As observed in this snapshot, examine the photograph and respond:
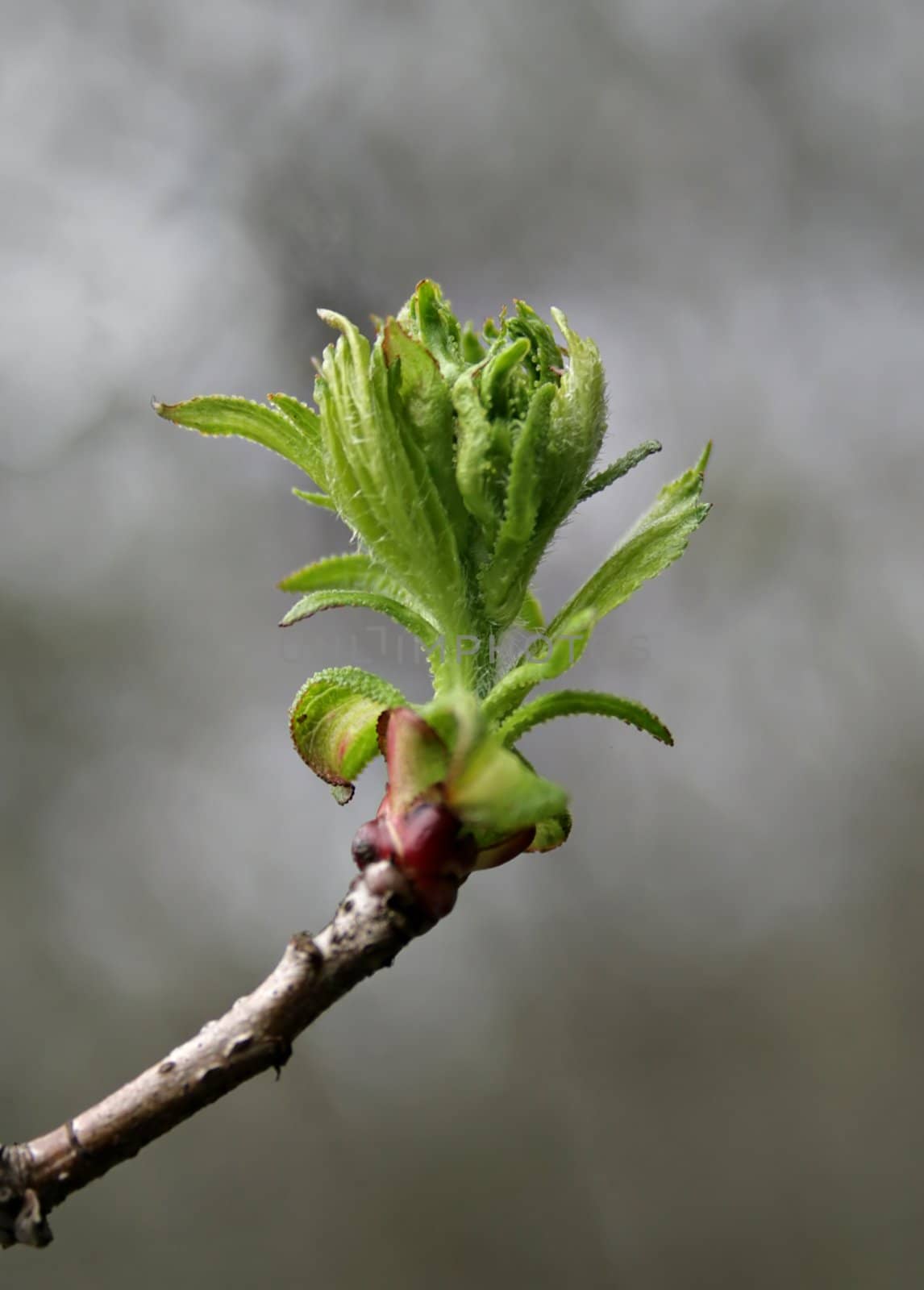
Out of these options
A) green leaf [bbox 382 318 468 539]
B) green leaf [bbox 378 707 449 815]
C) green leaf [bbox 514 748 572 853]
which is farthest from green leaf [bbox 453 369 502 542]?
green leaf [bbox 514 748 572 853]

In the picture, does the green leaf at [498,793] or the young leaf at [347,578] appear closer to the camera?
the green leaf at [498,793]

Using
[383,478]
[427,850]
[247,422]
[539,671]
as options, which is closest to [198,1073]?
[427,850]

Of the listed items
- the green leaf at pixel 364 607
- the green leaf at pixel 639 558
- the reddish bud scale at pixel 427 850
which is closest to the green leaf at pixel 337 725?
the green leaf at pixel 364 607

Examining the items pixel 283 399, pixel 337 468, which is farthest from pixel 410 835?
pixel 283 399

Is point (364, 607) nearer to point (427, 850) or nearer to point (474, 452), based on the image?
point (474, 452)

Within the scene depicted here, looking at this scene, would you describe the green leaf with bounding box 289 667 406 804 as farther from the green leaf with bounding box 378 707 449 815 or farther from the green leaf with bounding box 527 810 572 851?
the green leaf with bounding box 527 810 572 851

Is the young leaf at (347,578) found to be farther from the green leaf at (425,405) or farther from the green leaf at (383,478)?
the green leaf at (425,405)
